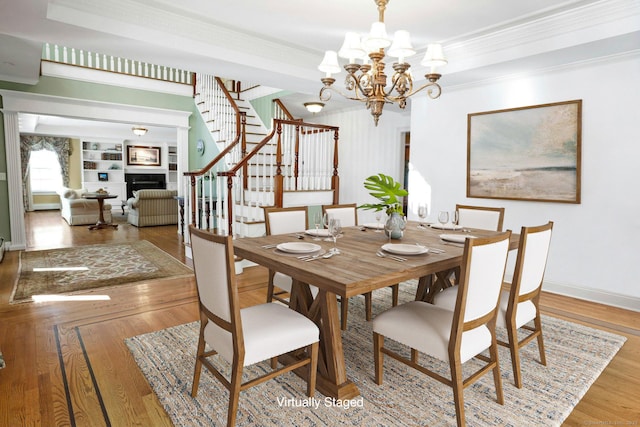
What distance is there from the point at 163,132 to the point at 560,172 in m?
11.2

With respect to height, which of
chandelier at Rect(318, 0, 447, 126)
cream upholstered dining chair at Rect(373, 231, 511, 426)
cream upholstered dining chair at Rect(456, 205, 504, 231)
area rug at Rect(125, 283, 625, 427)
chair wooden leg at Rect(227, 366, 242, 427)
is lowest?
area rug at Rect(125, 283, 625, 427)

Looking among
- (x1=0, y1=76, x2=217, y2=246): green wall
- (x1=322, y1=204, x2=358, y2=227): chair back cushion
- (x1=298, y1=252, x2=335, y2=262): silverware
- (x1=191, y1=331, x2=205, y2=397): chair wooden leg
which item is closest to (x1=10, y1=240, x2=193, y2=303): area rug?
(x1=0, y1=76, x2=217, y2=246): green wall

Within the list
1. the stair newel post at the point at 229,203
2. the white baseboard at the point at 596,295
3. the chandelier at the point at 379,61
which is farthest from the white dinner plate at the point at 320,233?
the white baseboard at the point at 596,295

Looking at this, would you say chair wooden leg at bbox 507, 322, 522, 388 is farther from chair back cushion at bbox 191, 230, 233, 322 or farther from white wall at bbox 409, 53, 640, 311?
white wall at bbox 409, 53, 640, 311

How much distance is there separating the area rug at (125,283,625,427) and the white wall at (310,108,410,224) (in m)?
3.90

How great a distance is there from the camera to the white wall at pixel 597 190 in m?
3.32

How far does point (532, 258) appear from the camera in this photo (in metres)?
2.05

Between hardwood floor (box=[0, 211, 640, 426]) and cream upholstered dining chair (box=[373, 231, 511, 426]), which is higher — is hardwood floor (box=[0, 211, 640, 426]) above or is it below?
below

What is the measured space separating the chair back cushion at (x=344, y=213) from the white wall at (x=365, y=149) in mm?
2654

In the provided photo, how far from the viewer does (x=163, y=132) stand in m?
11.9

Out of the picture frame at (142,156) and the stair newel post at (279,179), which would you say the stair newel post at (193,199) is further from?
the picture frame at (142,156)

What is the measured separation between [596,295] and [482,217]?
4.62ft

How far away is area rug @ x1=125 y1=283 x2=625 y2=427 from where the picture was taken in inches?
71.6

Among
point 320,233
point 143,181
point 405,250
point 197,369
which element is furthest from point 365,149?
point 143,181
